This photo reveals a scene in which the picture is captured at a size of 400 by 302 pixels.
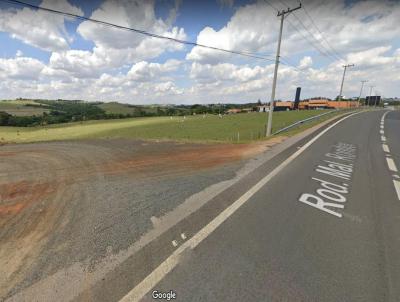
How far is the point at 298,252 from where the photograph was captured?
3311 millimetres

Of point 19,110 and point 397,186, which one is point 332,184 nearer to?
point 397,186

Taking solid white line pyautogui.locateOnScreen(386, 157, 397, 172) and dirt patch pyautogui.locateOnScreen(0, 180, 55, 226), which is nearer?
dirt patch pyautogui.locateOnScreen(0, 180, 55, 226)

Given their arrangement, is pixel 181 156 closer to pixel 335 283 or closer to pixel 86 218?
pixel 86 218

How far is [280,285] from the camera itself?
271 centimetres

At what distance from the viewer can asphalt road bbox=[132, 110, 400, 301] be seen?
264 centimetres

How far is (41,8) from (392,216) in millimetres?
10185

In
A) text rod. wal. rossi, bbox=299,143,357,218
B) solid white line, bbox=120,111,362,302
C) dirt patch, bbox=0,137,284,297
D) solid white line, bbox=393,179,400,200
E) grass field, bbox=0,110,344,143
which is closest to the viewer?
solid white line, bbox=120,111,362,302

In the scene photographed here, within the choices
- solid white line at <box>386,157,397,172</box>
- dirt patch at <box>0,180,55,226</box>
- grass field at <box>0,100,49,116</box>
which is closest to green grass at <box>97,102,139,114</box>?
grass field at <box>0,100,49,116</box>

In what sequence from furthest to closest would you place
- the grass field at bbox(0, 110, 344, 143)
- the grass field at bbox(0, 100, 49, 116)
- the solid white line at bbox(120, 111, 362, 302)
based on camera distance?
the grass field at bbox(0, 100, 49, 116) < the grass field at bbox(0, 110, 344, 143) < the solid white line at bbox(120, 111, 362, 302)

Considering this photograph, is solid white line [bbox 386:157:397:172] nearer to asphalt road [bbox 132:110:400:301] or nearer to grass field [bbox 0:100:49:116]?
asphalt road [bbox 132:110:400:301]

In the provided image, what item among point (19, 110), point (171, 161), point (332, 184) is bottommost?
point (19, 110)

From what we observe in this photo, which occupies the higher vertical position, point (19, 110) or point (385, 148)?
point (385, 148)

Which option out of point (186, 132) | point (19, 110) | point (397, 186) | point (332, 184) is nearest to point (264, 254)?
point (332, 184)

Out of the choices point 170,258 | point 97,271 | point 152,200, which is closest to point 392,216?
point 170,258
